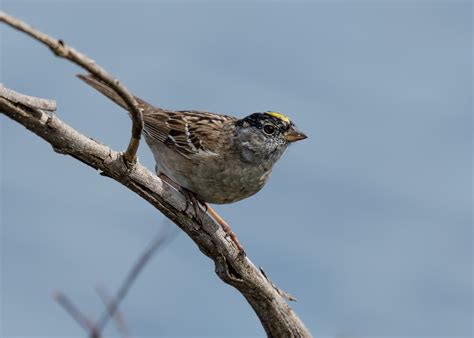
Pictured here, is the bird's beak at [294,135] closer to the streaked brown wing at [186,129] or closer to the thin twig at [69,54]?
the streaked brown wing at [186,129]

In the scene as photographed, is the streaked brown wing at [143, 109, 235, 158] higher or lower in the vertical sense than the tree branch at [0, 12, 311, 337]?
higher

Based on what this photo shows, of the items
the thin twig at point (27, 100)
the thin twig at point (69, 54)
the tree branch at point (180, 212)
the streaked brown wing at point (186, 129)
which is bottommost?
the thin twig at point (69, 54)

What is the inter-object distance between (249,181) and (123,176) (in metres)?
1.69

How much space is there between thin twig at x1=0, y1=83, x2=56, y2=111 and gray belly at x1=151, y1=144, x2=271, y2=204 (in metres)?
2.09

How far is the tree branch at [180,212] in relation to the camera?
4250 mm

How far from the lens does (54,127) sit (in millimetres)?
4266

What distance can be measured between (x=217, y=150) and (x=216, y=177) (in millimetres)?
361

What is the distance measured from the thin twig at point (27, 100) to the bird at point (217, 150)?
68.8 inches

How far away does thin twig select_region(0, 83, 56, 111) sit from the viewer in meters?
4.01

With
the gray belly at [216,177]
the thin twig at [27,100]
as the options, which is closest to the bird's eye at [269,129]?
the gray belly at [216,177]

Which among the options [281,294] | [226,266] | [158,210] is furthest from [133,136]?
[281,294]

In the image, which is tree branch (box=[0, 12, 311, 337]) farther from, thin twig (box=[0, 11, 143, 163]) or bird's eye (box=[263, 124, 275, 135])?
bird's eye (box=[263, 124, 275, 135])

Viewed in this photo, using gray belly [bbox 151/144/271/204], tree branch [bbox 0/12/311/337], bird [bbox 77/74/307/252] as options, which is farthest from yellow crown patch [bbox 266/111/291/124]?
tree branch [bbox 0/12/311/337]

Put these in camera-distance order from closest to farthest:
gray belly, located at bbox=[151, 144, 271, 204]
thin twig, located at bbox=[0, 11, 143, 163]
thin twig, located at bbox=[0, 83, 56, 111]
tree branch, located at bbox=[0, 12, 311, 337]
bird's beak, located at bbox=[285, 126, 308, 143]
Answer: thin twig, located at bbox=[0, 11, 143, 163], thin twig, located at bbox=[0, 83, 56, 111], tree branch, located at bbox=[0, 12, 311, 337], gray belly, located at bbox=[151, 144, 271, 204], bird's beak, located at bbox=[285, 126, 308, 143]
